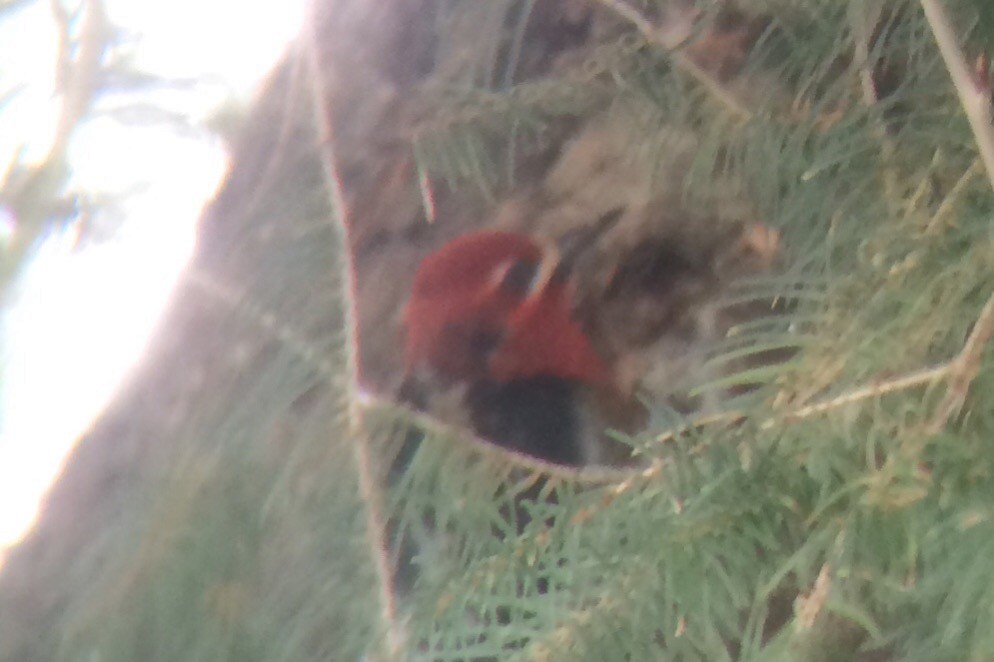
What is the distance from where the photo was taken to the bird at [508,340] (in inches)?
27.3

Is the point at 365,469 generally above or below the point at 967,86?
below

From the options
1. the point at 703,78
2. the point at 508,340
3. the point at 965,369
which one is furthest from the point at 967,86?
the point at 508,340

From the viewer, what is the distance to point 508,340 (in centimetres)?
78

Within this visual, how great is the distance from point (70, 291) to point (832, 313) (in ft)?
1.68

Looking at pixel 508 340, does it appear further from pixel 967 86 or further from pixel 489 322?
Result: pixel 967 86

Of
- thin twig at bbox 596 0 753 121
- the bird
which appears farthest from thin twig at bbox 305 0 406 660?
thin twig at bbox 596 0 753 121

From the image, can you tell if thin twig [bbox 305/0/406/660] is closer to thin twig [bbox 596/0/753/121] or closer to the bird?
the bird

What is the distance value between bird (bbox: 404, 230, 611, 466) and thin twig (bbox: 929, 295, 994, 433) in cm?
25

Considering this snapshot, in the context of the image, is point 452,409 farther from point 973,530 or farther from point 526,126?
point 973,530

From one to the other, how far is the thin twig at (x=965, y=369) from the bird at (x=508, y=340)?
25 centimetres

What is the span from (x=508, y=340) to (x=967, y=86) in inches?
17.2

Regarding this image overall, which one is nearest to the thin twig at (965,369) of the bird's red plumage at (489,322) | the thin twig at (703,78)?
the thin twig at (703,78)

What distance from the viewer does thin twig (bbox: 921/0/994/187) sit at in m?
0.41

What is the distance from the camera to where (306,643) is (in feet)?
1.62
